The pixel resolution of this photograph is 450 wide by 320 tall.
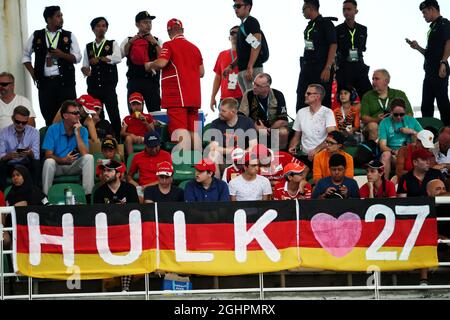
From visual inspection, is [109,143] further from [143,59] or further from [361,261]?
[361,261]

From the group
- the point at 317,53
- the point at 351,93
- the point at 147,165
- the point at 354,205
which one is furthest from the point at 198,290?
the point at 351,93

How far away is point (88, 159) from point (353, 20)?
424cm

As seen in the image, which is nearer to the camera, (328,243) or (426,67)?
(328,243)

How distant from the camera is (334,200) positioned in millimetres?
14438

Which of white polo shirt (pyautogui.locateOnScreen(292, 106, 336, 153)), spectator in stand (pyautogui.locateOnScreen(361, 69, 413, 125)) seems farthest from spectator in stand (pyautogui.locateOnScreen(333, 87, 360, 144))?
white polo shirt (pyautogui.locateOnScreen(292, 106, 336, 153))

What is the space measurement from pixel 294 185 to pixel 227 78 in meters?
3.41

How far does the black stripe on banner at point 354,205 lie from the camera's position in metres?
14.4

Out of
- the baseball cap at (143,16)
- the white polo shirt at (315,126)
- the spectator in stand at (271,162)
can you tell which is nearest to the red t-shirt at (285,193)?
the spectator in stand at (271,162)

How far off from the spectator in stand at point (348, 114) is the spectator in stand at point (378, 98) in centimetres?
14

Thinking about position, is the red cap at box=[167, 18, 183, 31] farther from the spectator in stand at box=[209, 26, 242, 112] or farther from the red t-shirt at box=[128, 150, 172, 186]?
the red t-shirt at box=[128, 150, 172, 186]

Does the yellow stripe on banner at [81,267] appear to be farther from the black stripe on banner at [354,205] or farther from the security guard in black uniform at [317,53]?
the security guard in black uniform at [317,53]

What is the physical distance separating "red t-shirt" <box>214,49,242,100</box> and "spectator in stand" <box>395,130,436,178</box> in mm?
2943
